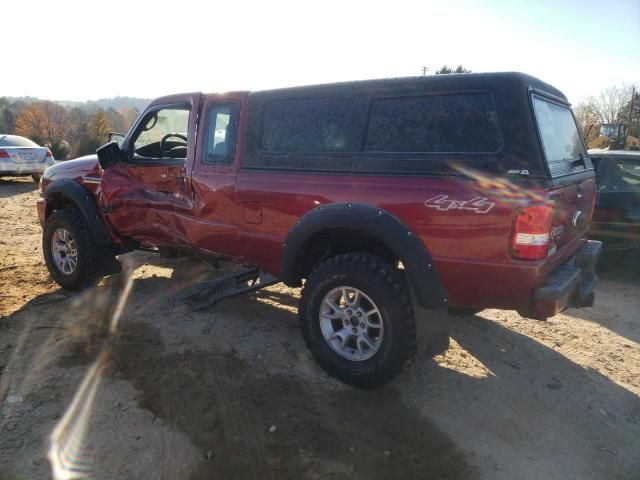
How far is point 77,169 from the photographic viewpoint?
15.9 feet

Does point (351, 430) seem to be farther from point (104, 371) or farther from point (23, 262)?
point (23, 262)

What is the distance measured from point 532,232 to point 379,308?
102 centimetres

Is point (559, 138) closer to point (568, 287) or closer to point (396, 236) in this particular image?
point (568, 287)

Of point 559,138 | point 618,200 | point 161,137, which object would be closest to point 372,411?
point 559,138

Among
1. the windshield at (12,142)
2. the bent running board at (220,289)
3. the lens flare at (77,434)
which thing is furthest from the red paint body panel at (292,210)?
the windshield at (12,142)

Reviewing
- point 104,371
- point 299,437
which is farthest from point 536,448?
point 104,371

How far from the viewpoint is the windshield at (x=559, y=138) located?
9.52 feet

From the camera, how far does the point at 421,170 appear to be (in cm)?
289

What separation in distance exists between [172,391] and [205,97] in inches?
94.7

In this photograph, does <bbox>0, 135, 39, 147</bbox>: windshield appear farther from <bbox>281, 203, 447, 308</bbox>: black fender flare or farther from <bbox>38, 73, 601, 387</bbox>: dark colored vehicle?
<bbox>281, 203, 447, 308</bbox>: black fender flare

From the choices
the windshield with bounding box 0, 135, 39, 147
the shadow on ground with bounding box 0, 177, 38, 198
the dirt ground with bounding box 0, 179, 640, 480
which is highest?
the windshield with bounding box 0, 135, 39, 147

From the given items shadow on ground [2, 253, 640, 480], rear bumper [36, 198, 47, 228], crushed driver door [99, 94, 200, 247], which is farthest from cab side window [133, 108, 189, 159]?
shadow on ground [2, 253, 640, 480]

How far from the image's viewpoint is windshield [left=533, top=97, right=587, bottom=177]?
2.90 m

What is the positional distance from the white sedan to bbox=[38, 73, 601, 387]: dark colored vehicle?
9.66m
